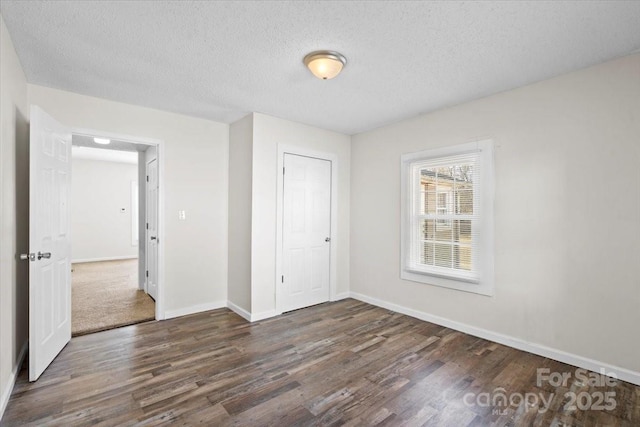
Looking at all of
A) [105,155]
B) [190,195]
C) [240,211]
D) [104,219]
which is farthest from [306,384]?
[104,219]

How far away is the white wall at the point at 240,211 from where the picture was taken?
12.3 ft

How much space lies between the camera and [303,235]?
423 cm

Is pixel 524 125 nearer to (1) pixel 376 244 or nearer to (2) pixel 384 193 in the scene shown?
(2) pixel 384 193

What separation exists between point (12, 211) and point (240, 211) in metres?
2.09

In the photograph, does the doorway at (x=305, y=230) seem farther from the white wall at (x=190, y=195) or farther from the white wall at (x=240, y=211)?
the white wall at (x=190, y=195)

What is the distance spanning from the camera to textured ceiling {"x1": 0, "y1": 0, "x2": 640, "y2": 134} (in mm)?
1861

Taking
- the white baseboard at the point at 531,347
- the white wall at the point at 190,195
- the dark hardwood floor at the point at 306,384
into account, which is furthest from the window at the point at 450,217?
the white wall at the point at 190,195

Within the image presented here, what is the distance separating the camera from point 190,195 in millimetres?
3889

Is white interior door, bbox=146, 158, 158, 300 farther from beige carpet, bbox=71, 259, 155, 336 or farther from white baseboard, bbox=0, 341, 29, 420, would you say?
white baseboard, bbox=0, 341, 29, 420

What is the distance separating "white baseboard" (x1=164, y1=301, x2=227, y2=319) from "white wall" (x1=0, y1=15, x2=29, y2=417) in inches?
49.9

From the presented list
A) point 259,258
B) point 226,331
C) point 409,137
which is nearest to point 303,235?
point 259,258

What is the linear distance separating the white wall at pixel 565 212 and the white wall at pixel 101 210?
8.29 m

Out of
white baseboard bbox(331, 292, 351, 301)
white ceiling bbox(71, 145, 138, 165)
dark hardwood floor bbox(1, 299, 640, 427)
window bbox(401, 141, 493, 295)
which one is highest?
white ceiling bbox(71, 145, 138, 165)

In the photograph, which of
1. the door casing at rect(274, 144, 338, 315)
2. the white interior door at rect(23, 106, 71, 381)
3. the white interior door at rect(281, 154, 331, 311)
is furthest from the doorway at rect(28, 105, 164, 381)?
the white interior door at rect(281, 154, 331, 311)
